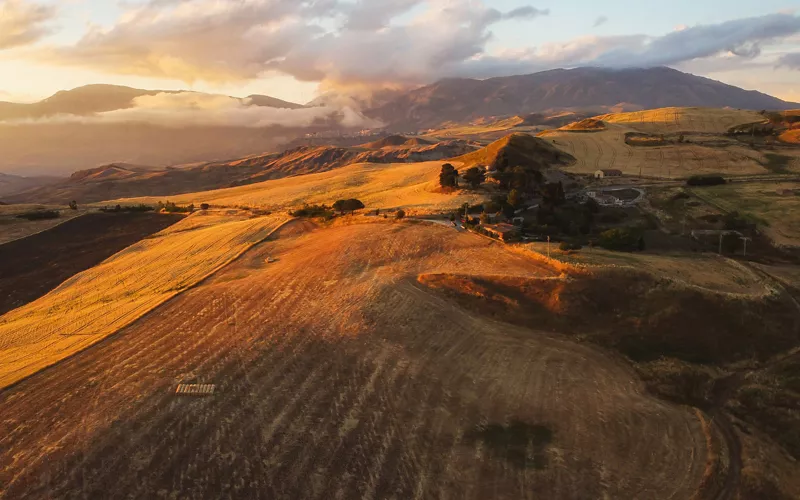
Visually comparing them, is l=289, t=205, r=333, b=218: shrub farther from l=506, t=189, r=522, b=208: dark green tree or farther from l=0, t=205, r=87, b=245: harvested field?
l=0, t=205, r=87, b=245: harvested field

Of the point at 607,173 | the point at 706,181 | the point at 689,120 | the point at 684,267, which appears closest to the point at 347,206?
the point at 684,267

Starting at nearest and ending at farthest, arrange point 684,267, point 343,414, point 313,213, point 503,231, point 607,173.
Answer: point 343,414
point 684,267
point 503,231
point 313,213
point 607,173

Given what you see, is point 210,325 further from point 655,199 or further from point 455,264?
point 655,199

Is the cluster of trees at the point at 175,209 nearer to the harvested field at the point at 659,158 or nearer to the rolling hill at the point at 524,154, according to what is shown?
the rolling hill at the point at 524,154

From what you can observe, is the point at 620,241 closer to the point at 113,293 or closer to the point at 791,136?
the point at 113,293

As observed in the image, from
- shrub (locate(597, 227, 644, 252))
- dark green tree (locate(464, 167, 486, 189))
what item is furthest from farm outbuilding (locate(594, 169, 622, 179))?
shrub (locate(597, 227, 644, 252))

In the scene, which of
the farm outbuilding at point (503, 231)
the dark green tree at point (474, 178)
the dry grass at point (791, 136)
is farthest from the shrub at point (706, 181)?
the dry grass at point (791, 136)

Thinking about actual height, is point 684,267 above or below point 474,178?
below
